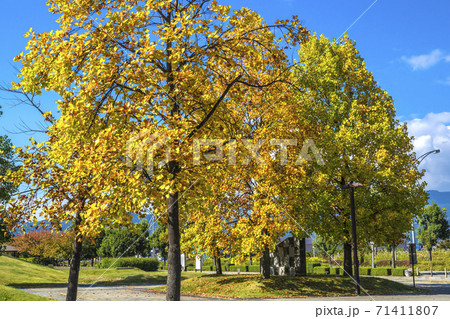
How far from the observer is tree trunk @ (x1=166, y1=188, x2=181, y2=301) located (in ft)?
35.0

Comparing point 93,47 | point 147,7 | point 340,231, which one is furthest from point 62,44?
point 340,231

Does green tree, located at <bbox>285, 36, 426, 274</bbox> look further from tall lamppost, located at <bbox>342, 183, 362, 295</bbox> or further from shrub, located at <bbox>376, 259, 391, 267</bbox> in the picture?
shrub, located at <bbox>376, 259, 391, 267</bbox>

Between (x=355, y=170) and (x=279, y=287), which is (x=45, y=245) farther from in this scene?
(x=355, y=170)

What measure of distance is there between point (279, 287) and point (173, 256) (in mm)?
13460

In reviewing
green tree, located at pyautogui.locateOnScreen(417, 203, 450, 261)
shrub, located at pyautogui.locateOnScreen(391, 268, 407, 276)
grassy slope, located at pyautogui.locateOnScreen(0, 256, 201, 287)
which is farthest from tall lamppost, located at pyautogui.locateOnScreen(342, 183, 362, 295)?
green tree, located at pyautogui.locateOnScreen(417, 203, 450, 261)

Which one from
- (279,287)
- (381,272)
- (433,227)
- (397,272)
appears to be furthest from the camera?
(433,227)

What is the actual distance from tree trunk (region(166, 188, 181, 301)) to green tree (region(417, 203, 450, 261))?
2209 inches

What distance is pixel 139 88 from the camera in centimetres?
1077

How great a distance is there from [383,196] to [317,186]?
4369 mm

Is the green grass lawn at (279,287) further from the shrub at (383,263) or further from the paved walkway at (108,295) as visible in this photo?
the shrub at (383,263)

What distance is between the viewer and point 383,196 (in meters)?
24.8

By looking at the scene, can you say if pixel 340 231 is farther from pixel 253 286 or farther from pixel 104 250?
pixel 104 250

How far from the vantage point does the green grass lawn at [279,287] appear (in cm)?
2195

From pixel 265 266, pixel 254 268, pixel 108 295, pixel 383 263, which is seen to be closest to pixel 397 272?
pixel 383 263
